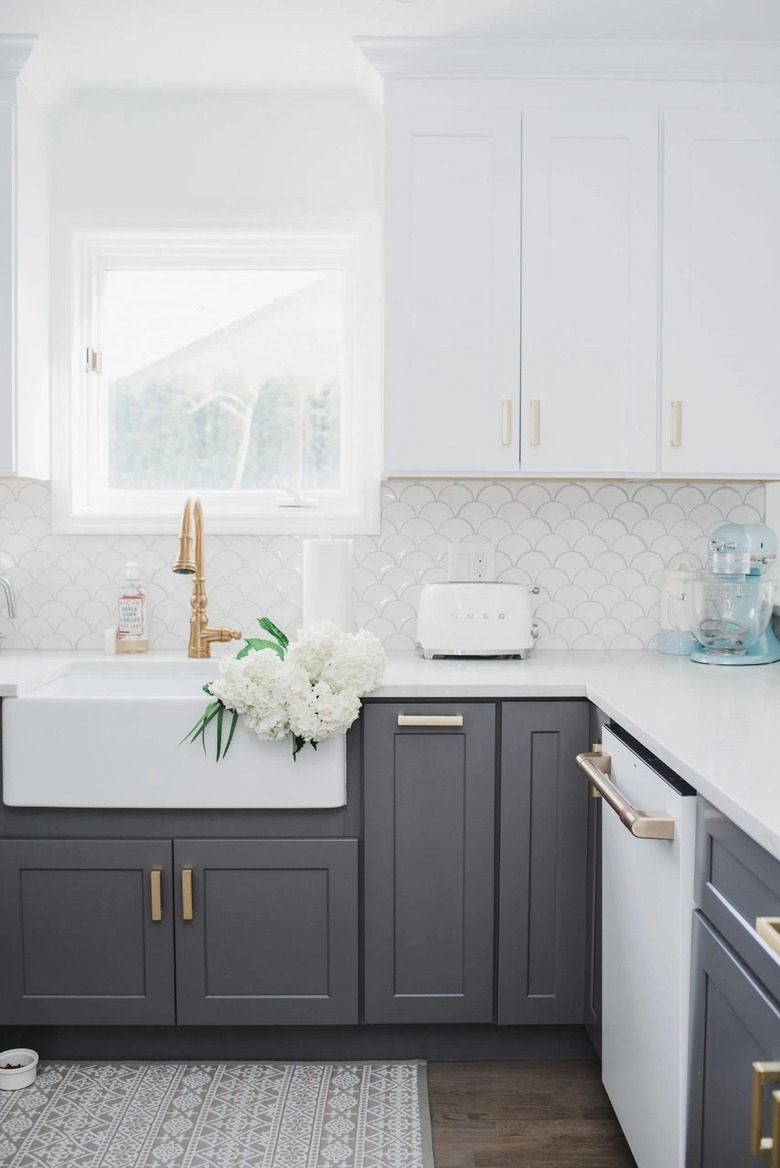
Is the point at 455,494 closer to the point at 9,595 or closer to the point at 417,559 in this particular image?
the point at 417,559

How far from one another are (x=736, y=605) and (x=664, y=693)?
0.54 m

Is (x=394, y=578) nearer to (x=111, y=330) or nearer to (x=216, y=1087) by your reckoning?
(x=111, y=330)

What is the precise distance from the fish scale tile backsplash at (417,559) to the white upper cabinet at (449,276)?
0.35 meters

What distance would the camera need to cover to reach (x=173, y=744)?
2.02 metres

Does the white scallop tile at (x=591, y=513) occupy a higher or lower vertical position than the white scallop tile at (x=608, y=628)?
higher

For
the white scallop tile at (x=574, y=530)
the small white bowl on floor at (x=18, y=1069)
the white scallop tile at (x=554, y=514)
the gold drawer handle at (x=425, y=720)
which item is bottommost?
the small white bowl on floor at (x=18, y=1069)

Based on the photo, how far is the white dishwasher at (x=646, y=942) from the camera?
1.33 meters

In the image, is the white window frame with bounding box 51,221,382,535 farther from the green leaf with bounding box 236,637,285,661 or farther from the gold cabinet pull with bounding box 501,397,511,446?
the green leaf with bounding box 236,637,285,661

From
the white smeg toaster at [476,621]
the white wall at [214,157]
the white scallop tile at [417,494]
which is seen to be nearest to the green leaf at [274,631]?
the white smeg toaster at [476,621]

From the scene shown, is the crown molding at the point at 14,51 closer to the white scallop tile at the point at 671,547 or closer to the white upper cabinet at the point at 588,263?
the white upper cabinet at the point at 588,263

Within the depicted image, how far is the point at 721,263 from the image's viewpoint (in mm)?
2311

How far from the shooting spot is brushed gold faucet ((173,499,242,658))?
2.42 meters

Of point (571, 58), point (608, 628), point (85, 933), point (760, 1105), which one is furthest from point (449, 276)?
point (760, 1105)

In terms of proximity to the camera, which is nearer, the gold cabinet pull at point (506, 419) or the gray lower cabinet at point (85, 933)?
the gray lower cabinet at point (85, 933)
